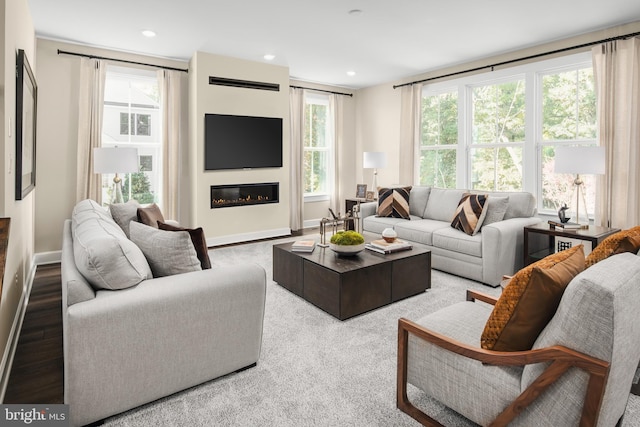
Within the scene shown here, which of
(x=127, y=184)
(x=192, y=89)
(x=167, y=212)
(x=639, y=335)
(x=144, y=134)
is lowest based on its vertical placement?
(x=639, y=335)

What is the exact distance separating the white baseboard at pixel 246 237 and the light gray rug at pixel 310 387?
2.77m

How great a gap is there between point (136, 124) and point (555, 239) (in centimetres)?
523

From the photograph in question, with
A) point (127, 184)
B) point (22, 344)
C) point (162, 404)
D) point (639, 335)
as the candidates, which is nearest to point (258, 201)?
point (127, 184)

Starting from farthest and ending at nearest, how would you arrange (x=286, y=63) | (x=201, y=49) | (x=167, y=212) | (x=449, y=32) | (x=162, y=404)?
(x=286, y=63) < (x=167, y=212) < (x=201, y=49) < (x=449, y=32) < (x=162, y=404)

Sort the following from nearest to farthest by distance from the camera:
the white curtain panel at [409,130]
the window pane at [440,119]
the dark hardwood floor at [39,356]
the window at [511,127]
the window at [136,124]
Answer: the dark hardwood floor at [39,356] → the window at [511,127] → the window at [136,124] → the window pane at [440,119] → the white curtain panel at [409,130]

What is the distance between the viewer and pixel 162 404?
6.25 ft

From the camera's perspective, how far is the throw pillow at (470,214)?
4047mm

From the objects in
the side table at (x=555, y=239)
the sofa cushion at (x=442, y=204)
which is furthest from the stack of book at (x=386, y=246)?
the sofa cushion at (x=442, y=204)

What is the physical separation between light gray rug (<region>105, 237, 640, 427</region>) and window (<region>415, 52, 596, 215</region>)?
320 centimetres

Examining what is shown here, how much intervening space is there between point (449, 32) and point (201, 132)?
3351mm

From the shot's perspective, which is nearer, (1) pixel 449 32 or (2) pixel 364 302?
(2) pixel 364 302

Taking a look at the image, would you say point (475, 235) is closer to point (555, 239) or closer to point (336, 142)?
point (555, 239)

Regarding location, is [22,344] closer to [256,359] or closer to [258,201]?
[256,359]

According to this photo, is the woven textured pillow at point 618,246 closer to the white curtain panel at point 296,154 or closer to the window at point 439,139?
the window at point 439,139
